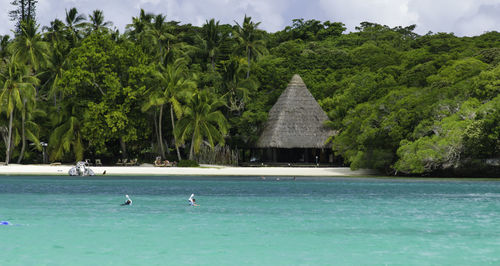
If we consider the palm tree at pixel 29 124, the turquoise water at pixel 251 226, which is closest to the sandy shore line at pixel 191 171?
the palm tree at pixel 29 124

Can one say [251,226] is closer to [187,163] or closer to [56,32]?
[187,163]

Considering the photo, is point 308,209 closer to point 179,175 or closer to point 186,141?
point 179,175

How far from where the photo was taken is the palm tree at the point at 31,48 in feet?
163

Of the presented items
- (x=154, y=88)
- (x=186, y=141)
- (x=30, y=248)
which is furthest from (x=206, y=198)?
(x=186, y=141)

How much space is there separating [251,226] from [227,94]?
32.6 meters

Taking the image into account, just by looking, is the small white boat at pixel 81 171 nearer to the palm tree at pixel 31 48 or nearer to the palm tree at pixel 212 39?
the palm tree at pixel 31 48

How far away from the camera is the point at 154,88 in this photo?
45.1 m

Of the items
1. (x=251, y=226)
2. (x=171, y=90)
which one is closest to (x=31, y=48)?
(x=171, y=90)

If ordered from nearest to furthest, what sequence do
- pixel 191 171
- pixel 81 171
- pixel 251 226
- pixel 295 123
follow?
pixel 251 226 < pixel 81 171 < pixel 191 171 < pixel 295 123

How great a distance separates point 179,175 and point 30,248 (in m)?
25.8

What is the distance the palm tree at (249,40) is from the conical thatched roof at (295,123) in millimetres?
7271

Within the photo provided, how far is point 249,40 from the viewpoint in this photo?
54.2 meters

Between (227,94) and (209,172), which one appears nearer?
(209,172)

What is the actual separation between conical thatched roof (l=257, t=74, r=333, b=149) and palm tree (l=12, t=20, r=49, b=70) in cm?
1658
